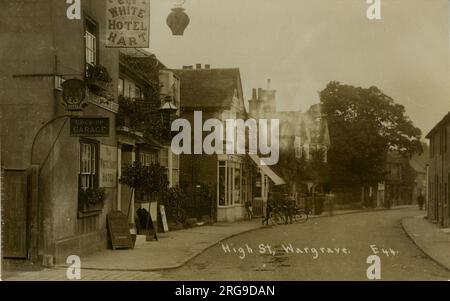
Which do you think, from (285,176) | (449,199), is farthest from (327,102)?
(449,199)

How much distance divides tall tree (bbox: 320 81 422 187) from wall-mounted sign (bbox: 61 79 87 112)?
31.0m

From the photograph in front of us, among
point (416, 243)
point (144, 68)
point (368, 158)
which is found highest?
point (144, 68)

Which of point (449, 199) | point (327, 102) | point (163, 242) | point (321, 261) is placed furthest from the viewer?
point (327, 102)

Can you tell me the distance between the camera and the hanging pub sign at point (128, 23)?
13227 millimetres

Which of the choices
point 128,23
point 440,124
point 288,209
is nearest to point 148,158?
point 128,23

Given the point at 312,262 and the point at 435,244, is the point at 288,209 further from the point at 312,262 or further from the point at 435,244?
the point at 312,262

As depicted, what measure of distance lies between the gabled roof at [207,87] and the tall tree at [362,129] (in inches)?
540

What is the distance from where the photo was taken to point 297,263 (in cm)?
1395

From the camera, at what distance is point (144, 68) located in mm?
21609

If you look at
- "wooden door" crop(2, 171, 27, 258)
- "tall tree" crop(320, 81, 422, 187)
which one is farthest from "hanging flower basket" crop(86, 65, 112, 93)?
"tall tree" crop(320, 81, 422, 187)

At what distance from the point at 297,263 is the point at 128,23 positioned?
251 inches

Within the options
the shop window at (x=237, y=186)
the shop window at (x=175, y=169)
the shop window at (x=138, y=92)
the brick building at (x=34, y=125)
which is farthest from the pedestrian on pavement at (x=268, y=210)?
the brick building at (x=34, y=125)

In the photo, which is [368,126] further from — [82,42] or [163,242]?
[82,42]

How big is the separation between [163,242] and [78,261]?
19.4 ft
